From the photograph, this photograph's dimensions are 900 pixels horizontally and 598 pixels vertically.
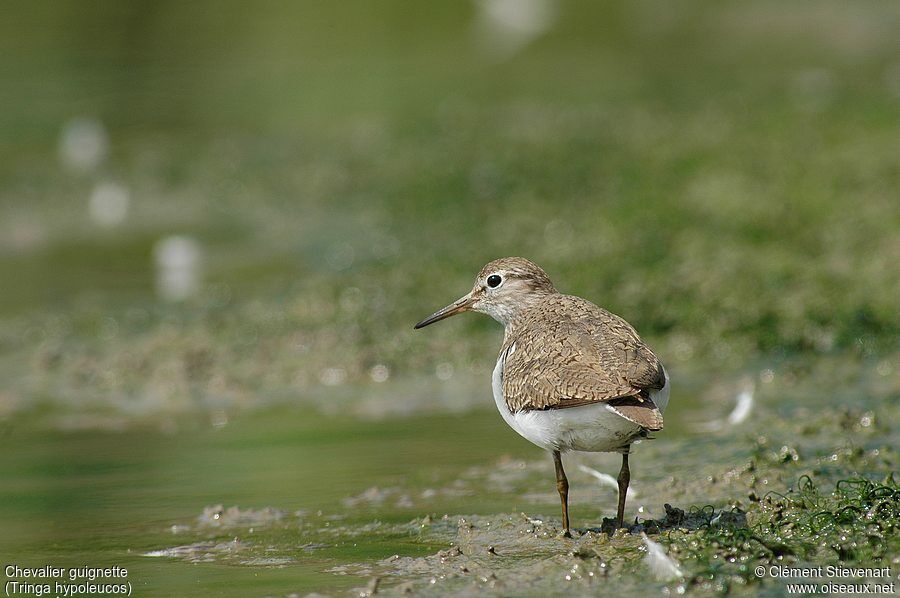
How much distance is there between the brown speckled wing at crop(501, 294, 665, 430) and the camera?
18.1ft

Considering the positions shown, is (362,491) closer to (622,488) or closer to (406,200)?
(622,488)

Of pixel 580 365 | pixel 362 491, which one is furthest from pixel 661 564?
pixel 362 491

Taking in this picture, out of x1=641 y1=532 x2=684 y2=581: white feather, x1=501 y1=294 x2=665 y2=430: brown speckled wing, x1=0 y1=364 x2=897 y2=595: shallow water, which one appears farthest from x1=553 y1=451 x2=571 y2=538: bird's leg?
x1=641 y1=532 x2=684 y2=581: white feather

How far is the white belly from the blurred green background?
1942mm

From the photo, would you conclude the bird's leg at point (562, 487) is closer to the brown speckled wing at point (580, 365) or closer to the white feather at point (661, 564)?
the brown speckled wing at point (580, 365)

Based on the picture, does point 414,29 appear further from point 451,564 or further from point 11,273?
point 451,564

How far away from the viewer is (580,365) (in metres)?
5.77

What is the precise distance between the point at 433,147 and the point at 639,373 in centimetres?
1066

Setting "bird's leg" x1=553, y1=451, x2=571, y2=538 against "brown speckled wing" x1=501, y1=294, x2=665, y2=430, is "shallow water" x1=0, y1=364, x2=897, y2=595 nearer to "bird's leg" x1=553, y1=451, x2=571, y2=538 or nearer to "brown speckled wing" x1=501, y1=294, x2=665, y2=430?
"bird's leg" x1=553, y1=451, x2=571, y2=538

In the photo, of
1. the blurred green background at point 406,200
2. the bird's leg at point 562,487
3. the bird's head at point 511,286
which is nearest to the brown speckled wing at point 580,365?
the bird's leg at point 562,487

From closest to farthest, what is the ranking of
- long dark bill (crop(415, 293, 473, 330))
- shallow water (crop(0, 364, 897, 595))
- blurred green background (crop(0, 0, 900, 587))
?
shallow water (crop(0, 364, 897, 595))
long dark bill (crop(415, 293, 473, 330))
blurred green background (crop(0, 0, 900, 587))

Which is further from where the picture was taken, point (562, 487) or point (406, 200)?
point (406, 200)

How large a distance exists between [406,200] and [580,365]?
27.4 ft

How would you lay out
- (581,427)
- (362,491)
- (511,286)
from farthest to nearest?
(362,491) → (511,286) → (581,427)
